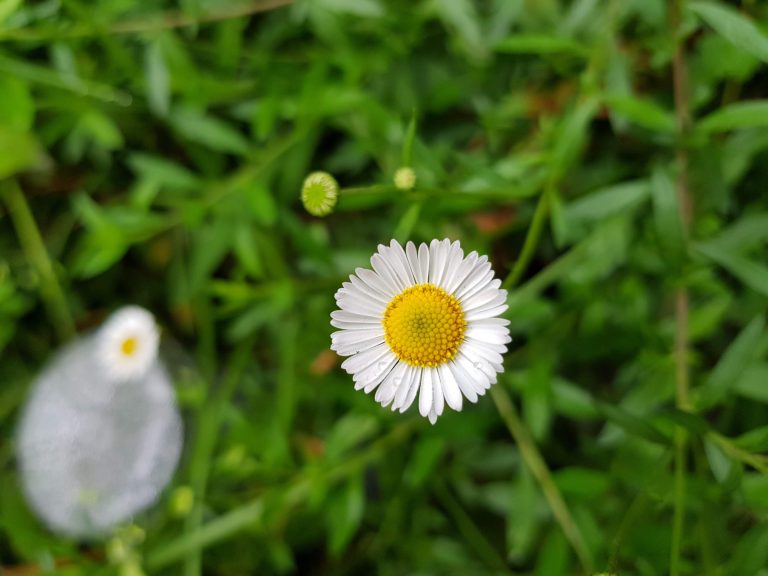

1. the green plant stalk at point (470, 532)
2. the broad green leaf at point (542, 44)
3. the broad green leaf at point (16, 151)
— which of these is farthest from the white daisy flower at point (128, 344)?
the broad green leaf at point (542, 44)

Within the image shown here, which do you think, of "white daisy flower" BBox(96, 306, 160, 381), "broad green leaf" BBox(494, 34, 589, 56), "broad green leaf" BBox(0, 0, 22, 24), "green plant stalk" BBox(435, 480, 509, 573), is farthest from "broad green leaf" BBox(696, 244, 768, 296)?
"white daisy flower" BBox(96, 306, 160, 381)

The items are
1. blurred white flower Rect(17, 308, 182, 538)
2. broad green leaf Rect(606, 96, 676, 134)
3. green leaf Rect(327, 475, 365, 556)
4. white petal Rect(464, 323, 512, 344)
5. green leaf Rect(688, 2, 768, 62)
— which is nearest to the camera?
white petal Rect(464, 323, 512, 344)

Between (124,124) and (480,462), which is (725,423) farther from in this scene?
(124,124)

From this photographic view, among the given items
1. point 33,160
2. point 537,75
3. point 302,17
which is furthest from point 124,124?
point 537,75

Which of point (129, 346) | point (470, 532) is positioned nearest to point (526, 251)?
point (470, 532)

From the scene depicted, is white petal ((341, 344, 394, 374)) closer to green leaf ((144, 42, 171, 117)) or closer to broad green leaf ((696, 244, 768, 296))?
broad green leaf ((696, 244, 768, 296))

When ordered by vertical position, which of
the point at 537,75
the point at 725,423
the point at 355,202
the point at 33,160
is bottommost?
the point at 725,423

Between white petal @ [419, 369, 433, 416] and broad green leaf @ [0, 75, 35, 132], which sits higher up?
broad green leaf @ [0, 75, 35, 132]
